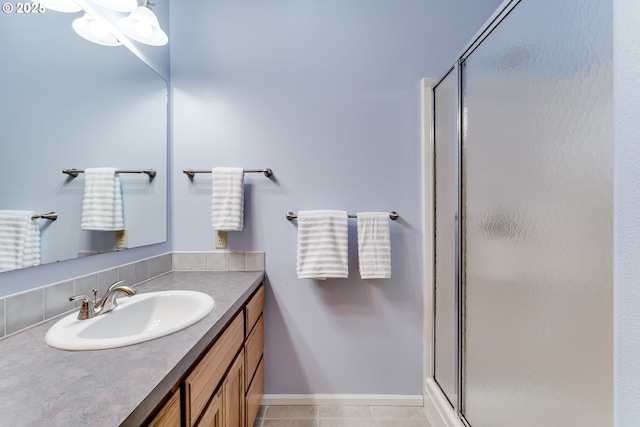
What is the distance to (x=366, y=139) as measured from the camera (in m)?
1.56

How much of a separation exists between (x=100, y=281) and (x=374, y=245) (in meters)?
1.23

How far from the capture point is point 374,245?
147cm

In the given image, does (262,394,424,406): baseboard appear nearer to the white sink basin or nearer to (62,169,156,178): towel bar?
the white sink basin

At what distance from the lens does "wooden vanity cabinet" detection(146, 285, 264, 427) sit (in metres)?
0.68

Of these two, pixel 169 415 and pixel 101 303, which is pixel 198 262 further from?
pixel 169 415

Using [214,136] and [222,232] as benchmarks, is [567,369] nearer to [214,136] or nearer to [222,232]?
[222,232]

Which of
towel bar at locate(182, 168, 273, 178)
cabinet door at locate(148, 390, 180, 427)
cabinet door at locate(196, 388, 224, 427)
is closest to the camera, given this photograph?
cabinet door at locate(148, 390, 180, 427)


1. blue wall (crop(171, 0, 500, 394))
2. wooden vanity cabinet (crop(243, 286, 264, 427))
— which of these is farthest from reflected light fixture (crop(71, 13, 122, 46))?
wooden vanity cabinet (crop(243, 286, 264, 427))

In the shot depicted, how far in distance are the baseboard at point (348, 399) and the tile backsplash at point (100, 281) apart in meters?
0.76

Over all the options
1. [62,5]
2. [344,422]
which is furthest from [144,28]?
[344,422]

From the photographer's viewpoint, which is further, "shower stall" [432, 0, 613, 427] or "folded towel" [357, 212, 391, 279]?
"folded towel" [357, 212, 391, 279]

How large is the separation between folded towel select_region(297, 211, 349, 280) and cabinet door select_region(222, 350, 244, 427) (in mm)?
504

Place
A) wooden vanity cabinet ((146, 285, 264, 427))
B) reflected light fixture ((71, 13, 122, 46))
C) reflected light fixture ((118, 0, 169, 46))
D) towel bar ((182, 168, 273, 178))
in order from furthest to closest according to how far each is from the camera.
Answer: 1. towel bar ((182, 168, 273, 178))
2. reflected light fixture ((118, 0, 169, 46))
3. reflected light fixture ((71, 13, 122, 46))
4. wooden vanity cabinet ((146, 285, 264, 427))
